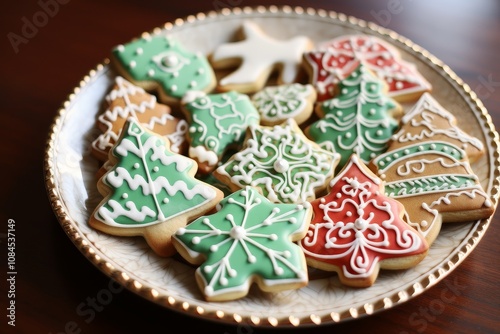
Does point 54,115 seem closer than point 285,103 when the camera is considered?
No

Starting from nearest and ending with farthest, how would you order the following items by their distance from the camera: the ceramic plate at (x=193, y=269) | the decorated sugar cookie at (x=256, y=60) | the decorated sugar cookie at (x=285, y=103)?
the ceramic plate at (x=193, y=269) < the decorated sugar cookie at (x=285, y=103) < the decorated sugar cookie at (x=256, y=60)

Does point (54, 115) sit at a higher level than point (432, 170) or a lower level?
lower

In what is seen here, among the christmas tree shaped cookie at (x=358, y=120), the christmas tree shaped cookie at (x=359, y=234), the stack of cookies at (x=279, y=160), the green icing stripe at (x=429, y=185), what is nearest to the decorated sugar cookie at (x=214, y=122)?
the stack of cookies at (x=279, y=160)

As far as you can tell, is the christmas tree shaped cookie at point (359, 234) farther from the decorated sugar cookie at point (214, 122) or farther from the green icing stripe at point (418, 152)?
the decorated sugar cookie at point (214, 122)

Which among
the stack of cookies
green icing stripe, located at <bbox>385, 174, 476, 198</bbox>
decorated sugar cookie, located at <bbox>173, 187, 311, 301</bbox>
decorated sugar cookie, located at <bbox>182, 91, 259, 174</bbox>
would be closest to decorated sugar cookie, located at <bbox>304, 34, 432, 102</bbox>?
the stack of cookies

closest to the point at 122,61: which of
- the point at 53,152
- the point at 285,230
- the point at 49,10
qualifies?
the point at 53,152

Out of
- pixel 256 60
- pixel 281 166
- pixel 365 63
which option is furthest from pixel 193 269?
pixel 365 63

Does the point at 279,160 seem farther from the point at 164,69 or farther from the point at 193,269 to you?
the point at 164,69
